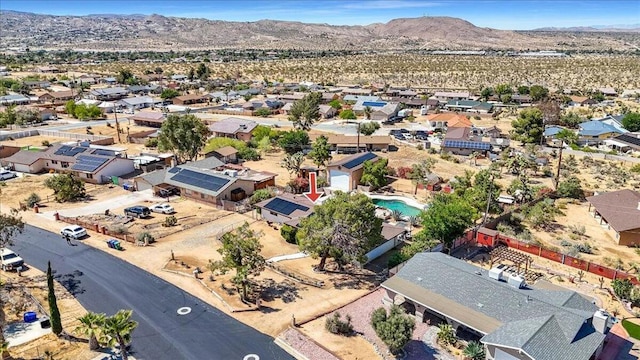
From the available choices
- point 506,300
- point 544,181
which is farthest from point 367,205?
point 544,181

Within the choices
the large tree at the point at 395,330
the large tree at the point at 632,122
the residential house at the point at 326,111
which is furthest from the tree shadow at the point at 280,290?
the large tree at the point at 632,122

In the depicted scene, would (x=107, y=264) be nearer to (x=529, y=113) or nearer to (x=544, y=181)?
(x=544, y=181)

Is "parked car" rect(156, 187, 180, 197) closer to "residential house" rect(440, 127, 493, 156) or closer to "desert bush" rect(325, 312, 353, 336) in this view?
"desert bush" rect(325, 312, 353, 336)

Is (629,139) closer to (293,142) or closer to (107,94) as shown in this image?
(293,142)

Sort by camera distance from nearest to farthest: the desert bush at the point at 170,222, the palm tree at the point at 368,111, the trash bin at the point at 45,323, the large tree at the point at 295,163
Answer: the trash bin at the point at 45,323, the desert bush at the point at 170,222, the large tree at the point at 295,163, the palm tree at the point at 368,111

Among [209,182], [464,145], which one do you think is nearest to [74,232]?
[209,182]

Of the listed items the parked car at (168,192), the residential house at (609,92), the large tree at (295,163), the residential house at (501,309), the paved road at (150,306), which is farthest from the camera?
the residential house at (609,92)

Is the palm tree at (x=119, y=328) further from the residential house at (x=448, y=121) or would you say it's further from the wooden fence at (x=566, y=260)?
the residential house at (x=448, y=121)
